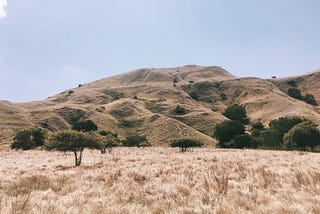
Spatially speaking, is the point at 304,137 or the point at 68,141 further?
the point at 304,137

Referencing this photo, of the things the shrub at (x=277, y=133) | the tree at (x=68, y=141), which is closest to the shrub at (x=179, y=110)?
the shrub at (x=277, y=133)

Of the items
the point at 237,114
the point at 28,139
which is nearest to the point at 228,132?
the point at 237,114

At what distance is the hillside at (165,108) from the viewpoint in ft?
258

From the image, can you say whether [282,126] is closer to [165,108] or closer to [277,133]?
[277,133]

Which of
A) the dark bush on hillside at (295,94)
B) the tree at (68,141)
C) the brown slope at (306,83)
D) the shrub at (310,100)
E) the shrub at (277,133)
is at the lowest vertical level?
the shrub at (277,133)

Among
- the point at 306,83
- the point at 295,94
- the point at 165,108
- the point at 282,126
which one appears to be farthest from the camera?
the point at 306,83

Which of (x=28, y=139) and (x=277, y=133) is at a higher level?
(x=28, y=139)

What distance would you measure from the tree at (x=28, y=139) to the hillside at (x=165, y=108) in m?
7.26

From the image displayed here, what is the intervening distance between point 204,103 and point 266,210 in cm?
11852

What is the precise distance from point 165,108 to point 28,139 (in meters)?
60.0

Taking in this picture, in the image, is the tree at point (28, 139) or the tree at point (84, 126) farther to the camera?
the tree at point (84, 126)

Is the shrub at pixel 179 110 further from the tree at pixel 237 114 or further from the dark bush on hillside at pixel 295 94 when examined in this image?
the dark bush on hillside at pixel 295 94

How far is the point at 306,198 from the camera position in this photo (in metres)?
5.73

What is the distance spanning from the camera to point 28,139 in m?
56.4
